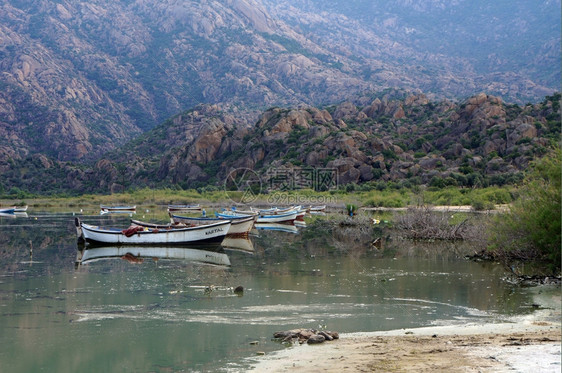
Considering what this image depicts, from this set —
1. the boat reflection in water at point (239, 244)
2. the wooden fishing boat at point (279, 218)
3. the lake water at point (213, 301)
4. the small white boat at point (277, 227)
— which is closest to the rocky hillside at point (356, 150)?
the wooden fishing boat at point (279, 218)

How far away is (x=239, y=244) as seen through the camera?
41062 mm

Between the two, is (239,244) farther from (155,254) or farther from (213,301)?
(213,301)

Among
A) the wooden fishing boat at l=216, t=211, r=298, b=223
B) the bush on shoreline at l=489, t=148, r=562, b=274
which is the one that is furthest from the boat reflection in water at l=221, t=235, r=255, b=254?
the bush on shoreline at l=489, t=148, r=562, b=274

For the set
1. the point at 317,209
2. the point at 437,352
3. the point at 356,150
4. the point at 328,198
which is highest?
the point at 356,150

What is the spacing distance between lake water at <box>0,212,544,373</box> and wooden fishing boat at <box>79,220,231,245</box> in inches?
116

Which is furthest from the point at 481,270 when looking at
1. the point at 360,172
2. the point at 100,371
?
the point at 360,172

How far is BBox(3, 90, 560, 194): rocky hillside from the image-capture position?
90000 millimetres

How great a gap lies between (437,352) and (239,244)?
2859 cm

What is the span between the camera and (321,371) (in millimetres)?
11945

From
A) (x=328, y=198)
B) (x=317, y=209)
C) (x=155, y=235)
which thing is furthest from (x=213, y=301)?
(x=328, y=198)

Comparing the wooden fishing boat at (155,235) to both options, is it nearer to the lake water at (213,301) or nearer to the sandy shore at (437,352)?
the lake water at (213,301)

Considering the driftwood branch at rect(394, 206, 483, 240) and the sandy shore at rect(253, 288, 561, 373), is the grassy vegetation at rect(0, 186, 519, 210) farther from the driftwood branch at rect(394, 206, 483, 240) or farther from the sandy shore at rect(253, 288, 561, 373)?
the sandy shore at rect(253, 288, 561, 373)

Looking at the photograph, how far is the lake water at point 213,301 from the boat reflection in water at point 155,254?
0.40 meters

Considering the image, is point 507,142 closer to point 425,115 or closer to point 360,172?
point 360,172
